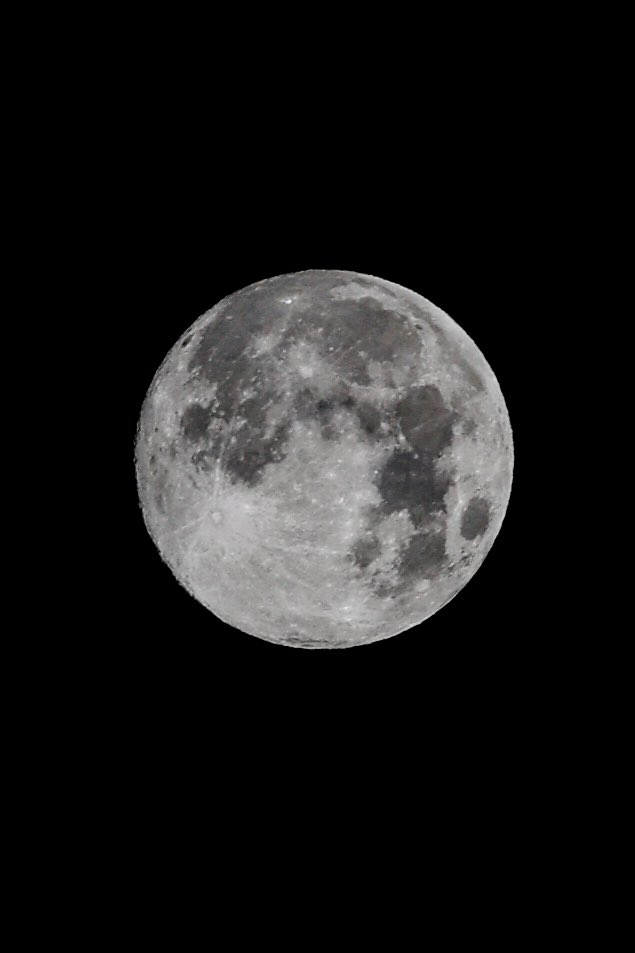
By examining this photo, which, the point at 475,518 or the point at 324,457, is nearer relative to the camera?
the point at 324,457

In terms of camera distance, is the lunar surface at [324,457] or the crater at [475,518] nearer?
the lunar surface at [324,457]

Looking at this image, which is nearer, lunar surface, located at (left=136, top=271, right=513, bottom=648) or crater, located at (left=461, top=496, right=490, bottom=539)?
lunar surface, located at (left=136, top=271, right=513, bottom=648)

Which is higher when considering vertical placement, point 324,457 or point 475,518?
point 324,457

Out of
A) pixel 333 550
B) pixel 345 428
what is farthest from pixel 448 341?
pixel 333 550

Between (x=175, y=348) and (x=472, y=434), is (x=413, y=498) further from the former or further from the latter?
(x=175, y=348)
